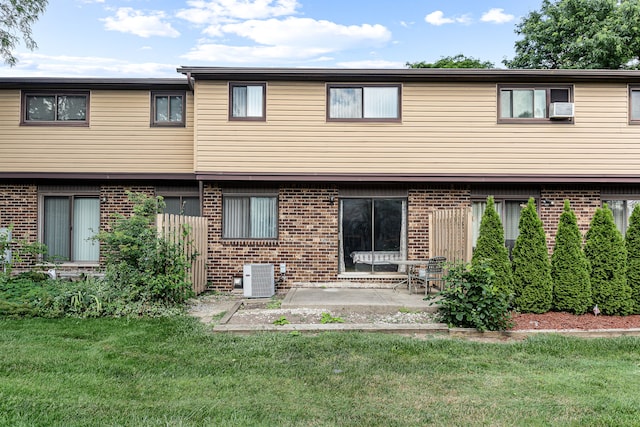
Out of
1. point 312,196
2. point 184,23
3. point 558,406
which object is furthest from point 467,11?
point 558,406

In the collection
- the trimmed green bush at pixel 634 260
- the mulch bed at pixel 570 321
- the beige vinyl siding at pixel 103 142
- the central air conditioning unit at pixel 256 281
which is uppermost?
the beige vinyl siding at pixel 103 142

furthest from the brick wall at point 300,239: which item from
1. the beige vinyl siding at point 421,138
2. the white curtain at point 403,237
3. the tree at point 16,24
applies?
the tree at point 16,24

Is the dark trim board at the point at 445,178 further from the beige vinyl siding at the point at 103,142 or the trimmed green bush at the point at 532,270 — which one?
the trimmed green bush at the point at 532,270

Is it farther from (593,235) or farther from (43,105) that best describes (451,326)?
(43,105)

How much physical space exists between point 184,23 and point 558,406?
20834 millimetres

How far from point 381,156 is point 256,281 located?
406 centimetres

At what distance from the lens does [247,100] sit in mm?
11258

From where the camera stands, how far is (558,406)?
13.8 ft

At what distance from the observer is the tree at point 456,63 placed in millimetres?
28188

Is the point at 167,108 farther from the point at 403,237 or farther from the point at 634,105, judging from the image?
the point at 634,105

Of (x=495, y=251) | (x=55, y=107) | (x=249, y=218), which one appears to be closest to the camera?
(x=495, y=251)

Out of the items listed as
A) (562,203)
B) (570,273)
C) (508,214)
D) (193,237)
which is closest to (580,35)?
(562,203)

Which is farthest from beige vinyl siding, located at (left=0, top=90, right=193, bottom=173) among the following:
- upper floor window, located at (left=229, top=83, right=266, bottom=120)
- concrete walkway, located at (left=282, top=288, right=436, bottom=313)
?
concrete walkway, located at (left=282, top=288, right=436, bottom=313)

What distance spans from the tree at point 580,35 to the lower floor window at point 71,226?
2200 centimetres
